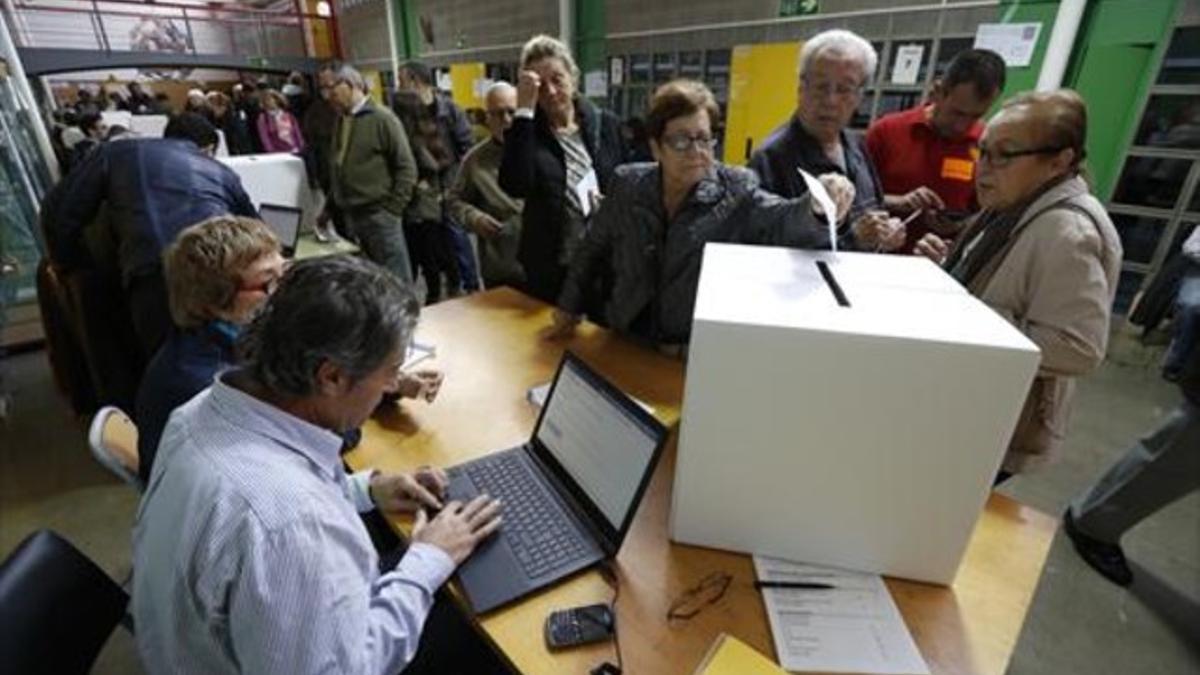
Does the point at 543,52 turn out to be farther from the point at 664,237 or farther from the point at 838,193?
the point at 838,193

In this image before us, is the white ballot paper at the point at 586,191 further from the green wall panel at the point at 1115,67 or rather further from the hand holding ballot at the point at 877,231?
the green wall panel at the point at 1115,67

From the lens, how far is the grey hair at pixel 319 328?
29.2 inches

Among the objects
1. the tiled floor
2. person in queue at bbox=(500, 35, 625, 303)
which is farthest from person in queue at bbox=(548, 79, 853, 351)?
the tiled floor

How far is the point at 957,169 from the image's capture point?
6.47 ft

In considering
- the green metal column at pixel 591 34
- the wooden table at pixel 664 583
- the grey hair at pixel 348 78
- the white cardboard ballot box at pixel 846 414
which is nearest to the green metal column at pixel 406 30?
the green metal column at pixel 591 34

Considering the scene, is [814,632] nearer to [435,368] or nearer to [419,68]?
[435,368]

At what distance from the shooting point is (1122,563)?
6.22 feet

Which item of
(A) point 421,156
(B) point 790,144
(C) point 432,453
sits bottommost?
(C) point 432,453

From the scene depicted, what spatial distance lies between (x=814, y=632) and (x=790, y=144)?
133 cm

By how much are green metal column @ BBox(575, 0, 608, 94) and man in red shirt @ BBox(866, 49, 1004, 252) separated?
11.8 ft

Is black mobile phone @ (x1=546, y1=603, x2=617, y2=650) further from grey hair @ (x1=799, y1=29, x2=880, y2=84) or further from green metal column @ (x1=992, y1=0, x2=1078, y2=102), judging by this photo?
green metal column @ (x1=992, y1=0, x2=1078, y2=102)

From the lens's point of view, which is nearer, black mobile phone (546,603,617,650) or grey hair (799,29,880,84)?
black mobile phone (546,603,617,650)

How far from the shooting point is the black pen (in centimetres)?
86

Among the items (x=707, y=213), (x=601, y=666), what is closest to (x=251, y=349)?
(x=601, y=666)
